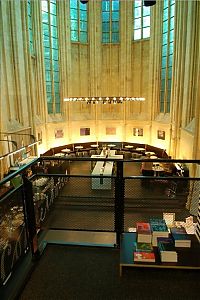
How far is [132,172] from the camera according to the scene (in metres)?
10.9

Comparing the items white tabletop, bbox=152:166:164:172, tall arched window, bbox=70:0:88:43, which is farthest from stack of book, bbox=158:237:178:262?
tall arched window, bbox=70:0:88:43

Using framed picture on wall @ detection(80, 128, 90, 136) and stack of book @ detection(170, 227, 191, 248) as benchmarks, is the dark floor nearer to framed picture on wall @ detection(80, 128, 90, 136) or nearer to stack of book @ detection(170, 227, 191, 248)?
stack of book @ detection(170, 227, 191, 248)

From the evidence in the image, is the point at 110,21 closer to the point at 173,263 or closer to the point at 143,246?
the point at 143,246

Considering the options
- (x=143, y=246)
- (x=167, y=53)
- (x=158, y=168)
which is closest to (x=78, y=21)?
(x=167, y=53)

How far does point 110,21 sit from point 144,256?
1505 cm

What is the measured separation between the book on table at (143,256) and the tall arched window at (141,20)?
556 inches

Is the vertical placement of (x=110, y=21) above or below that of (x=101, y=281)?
above

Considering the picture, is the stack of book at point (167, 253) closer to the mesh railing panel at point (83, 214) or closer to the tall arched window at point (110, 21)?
the mesh railing panel at point (83, 214)

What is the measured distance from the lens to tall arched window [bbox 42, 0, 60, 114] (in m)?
12.8

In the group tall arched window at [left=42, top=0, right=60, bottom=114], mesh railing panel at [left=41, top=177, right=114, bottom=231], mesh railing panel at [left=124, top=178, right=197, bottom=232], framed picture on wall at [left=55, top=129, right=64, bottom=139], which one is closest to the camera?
mesh railing panel at [left=124, top=178, right=197, bottom=232]

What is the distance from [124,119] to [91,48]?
496cm

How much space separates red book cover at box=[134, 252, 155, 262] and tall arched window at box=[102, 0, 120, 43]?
573 inches

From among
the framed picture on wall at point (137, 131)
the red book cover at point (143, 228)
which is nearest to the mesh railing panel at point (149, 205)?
the red book cover at point (143, 228)

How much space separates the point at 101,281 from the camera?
2.05 meters
